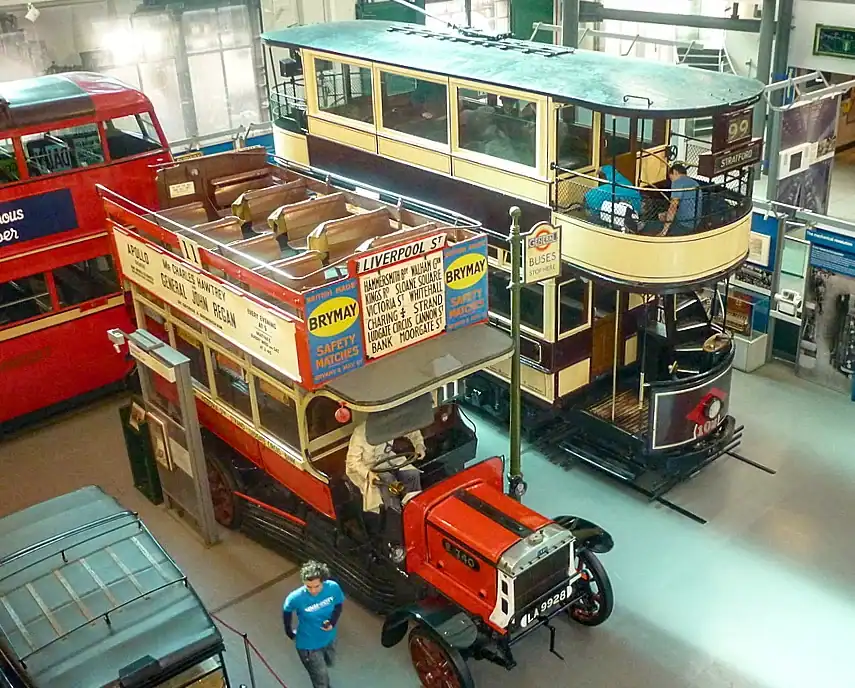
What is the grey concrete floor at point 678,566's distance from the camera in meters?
8.30

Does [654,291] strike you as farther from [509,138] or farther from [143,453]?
[143,453]

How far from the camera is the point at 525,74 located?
1055 centimetres

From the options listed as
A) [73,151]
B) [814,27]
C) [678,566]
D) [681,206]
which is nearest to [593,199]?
[681,206]

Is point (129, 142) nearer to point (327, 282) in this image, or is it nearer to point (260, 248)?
point (260, 248)

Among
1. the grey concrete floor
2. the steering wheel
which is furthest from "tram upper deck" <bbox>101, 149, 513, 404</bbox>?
the grey concrete floor

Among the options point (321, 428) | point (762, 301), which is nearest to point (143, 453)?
point (321, 428)

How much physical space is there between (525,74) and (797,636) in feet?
21.6

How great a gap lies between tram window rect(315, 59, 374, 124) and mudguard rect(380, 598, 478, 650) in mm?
7468

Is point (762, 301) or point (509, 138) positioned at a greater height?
point (509, 138)

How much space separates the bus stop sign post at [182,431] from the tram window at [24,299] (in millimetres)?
3009

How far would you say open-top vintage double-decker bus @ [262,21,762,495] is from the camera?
380 inches

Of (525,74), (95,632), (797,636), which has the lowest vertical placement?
(797,636)

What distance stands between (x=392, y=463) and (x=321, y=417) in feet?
2.83

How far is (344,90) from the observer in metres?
13.6
